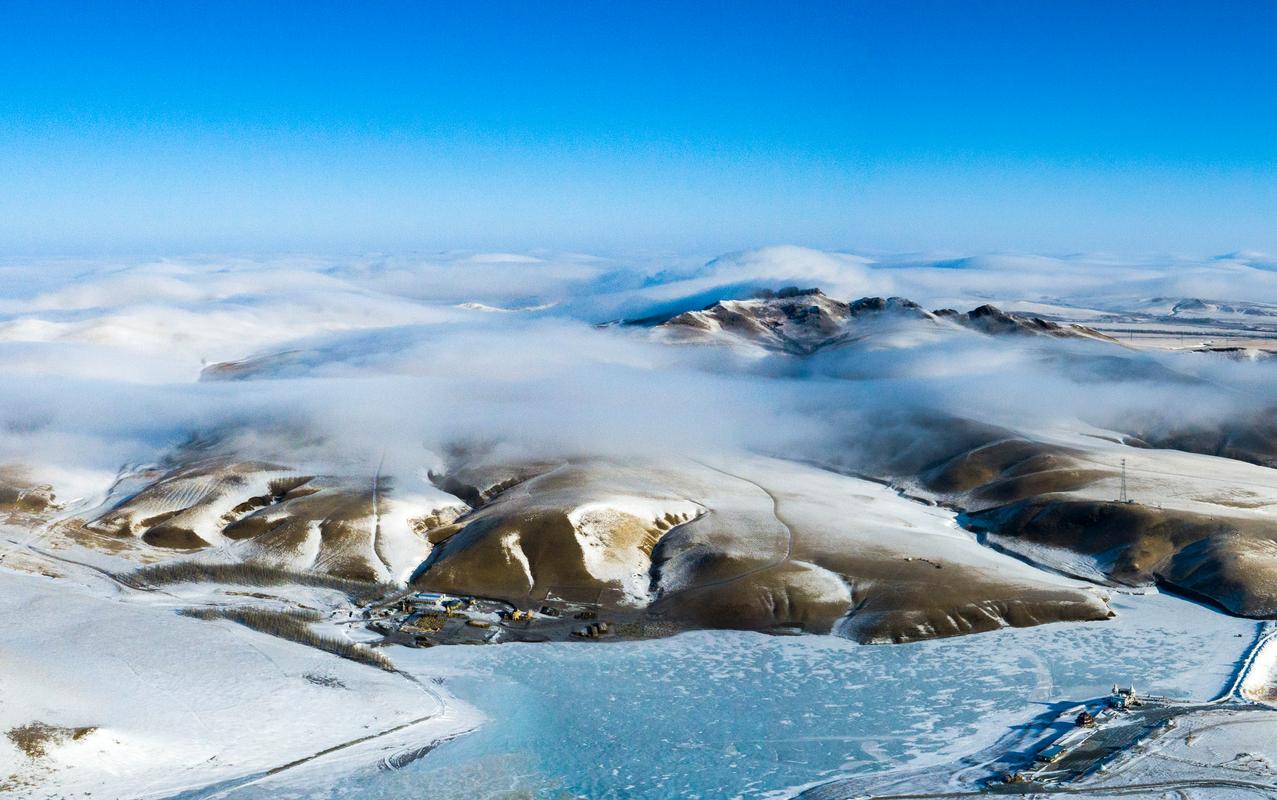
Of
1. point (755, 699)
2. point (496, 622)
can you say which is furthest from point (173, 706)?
point (755, 699)

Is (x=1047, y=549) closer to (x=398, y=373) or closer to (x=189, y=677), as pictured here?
(x=189, y=677)

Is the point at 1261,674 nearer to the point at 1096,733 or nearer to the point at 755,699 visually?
the point at 1096,733

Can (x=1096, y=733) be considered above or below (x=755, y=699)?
above

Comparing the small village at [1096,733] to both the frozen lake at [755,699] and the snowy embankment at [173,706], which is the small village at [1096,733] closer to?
the frozen lake at [755,699]

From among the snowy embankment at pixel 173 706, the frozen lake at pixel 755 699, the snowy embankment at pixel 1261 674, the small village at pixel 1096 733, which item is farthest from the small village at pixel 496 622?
the snowy embankment at pixel 1261 674

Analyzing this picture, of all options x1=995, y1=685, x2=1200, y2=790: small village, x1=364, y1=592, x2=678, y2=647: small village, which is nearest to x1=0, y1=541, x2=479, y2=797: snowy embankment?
x1=364, y1=592, x2=678, y2=647: small village

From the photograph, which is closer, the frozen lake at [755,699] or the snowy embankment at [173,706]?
the snowy embankment at [173,706]
